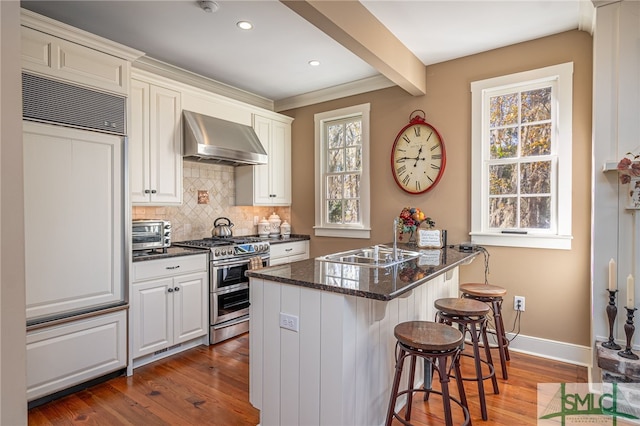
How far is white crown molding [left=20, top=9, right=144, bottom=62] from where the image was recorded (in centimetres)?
219

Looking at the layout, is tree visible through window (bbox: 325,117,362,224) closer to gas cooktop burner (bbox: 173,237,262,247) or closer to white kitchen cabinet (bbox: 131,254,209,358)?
gas cooktop burner (bbox: 173,237,262,247)

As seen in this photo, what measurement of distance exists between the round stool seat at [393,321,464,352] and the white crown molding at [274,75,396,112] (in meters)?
2.81

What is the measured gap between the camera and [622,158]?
7.55 ft

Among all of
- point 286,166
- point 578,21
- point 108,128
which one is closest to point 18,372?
point 108,128

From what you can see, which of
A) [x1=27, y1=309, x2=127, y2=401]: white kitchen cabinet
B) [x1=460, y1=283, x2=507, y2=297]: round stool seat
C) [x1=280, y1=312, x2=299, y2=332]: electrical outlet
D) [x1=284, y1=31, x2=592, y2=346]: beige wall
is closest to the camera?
[x1=280, y1=312, x2=299, y2=332]: electrical outlet

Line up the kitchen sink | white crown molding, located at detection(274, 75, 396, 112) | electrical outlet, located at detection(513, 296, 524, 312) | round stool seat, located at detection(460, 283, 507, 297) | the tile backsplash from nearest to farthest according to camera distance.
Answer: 1. the kitchen sink
2. round stool seat, located at detection(460, 283, 507, 297)
3. electrical outlet, located at detection(513, 296, 524, 312)
4. the tile backsplash
5. white crown molding, located at detection(274, 75, 396, 112)

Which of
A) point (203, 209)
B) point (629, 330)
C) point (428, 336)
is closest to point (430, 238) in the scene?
point (629, 330)

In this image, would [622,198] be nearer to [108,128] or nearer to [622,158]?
[622,158]

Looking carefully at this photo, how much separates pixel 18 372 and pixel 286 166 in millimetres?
4070

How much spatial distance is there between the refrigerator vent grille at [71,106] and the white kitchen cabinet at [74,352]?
1.35 metres

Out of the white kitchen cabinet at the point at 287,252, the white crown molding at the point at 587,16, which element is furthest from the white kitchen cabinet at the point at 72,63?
the white crown molding at the point at 587,16

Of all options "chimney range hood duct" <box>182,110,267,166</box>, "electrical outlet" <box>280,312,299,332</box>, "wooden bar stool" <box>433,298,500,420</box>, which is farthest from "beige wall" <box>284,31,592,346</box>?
"electrical outlet" <box>280,312,299,332</box>

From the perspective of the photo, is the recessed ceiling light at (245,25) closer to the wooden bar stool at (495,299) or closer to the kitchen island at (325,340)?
the kitchen island at (325,340)

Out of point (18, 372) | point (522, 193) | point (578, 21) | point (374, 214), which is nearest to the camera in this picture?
point (18, 372)
